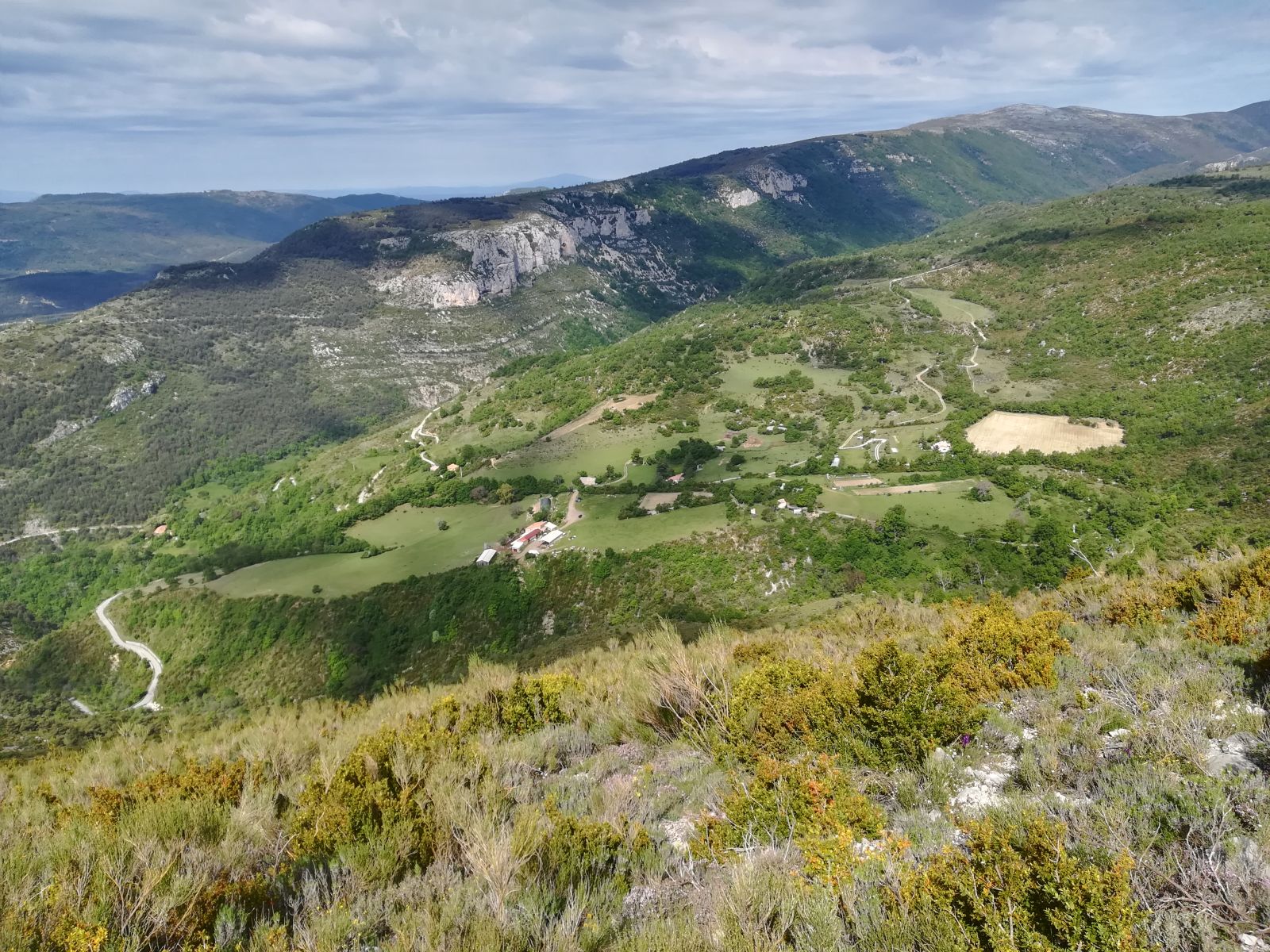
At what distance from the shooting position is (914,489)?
173ft

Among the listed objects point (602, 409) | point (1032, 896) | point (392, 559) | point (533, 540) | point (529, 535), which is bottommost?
A: point (392, 559)

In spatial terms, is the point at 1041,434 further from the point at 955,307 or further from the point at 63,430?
the point at 63,430

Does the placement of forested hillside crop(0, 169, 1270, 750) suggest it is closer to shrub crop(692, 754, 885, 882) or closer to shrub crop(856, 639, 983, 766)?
shrub crop(856, 639, 983, 766)

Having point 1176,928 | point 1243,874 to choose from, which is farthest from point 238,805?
point 1243,874

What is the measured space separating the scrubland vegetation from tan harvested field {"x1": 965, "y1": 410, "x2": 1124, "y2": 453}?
53.9m

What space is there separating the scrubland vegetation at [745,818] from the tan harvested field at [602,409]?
2754 inches

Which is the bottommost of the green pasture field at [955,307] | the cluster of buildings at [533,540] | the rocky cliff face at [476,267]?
the cluster of buildings at [533,540]

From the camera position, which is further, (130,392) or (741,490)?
(130,392)

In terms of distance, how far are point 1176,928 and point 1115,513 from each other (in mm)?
52126

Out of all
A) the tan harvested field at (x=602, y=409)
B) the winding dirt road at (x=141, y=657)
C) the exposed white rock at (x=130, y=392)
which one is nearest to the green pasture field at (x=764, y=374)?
the tan harvested field at (x=602, y=409)

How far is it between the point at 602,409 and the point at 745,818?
79.6 meters

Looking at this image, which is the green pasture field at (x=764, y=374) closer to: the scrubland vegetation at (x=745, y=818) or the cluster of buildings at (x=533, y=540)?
the cluster of buildings at (x=533, y=540)

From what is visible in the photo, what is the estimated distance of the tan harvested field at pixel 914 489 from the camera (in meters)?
51.6

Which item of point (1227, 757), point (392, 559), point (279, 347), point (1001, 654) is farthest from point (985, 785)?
point (279, 347)
